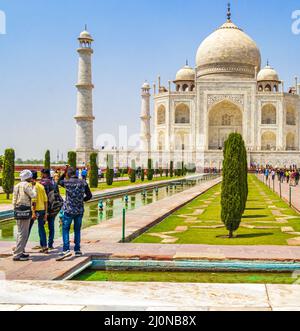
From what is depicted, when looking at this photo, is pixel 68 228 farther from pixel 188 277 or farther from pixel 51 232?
pixel 188 277

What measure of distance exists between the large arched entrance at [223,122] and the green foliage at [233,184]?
109 feet

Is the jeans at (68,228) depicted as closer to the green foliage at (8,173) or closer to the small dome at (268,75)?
the green foliage at (8,173)

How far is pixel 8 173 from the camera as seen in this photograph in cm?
1271

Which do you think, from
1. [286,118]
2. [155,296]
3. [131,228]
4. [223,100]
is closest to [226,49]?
[223,100]

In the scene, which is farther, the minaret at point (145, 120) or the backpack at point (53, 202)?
the minaret at point (145, 120)

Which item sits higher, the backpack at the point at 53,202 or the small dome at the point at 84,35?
the small dome at the point at 84,35

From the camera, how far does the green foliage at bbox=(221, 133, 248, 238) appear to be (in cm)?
633

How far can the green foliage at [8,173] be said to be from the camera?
1246 centimetres

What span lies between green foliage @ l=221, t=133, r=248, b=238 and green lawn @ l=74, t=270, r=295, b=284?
77.8 inches

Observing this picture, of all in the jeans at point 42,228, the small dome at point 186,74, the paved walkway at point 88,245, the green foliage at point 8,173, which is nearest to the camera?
the paved walkway at point 88,245

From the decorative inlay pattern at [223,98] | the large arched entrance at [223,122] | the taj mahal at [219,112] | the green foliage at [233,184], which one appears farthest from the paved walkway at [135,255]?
the large arched entrance at [223,122]

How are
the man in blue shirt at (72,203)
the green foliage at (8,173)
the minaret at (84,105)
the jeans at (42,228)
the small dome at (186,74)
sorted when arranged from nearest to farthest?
the man in blue shirt at (72,203), the jeans at (42,228), the green foliage at (8,173), the minaret at (84,105), the small dome at (186,74)

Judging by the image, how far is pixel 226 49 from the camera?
40250mm
